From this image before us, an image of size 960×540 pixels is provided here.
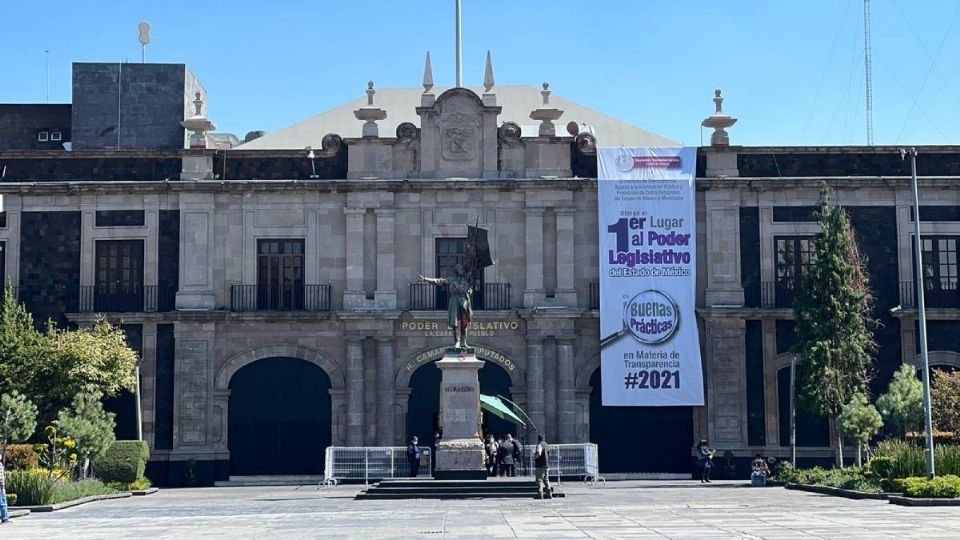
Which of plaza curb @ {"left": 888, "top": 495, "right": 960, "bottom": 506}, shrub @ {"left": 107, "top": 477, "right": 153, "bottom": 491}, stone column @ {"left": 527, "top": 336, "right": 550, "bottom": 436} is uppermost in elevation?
stone column @ {"left": 527, "top": 336, "right": 550, "bottom": 436}

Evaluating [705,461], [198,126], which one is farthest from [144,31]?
[705,461]

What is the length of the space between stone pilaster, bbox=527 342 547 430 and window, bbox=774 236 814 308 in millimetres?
8213

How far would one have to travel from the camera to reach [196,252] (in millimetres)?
50312

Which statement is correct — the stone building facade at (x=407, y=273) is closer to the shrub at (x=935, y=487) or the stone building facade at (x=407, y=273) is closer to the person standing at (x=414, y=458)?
the person standing at (x=414, y=458)

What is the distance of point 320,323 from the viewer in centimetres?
5012

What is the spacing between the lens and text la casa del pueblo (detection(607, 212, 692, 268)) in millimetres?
50000

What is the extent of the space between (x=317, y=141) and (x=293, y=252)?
11.7 meters

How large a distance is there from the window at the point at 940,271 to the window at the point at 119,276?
85.1 ft

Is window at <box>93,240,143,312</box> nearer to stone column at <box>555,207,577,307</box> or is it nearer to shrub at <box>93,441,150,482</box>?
shrub at <box>93,441,150,482</box>

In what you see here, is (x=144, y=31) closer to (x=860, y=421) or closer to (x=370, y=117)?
(x=370, y=117)

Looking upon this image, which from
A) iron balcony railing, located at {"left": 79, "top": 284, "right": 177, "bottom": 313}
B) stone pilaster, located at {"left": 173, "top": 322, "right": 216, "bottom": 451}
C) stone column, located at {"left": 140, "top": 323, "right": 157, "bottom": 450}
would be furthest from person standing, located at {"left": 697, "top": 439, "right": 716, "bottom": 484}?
iron balcony railing, located at {"left": 79, "top": 284, "right": 177, "bottom": 313}

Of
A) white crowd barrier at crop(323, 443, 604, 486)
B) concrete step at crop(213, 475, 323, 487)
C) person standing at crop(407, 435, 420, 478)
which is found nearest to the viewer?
person standing at crop(407, 435, 420, 478)

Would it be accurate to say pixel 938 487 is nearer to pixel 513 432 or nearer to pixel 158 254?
pixel 513 432

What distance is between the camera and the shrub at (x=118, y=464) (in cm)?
4384
